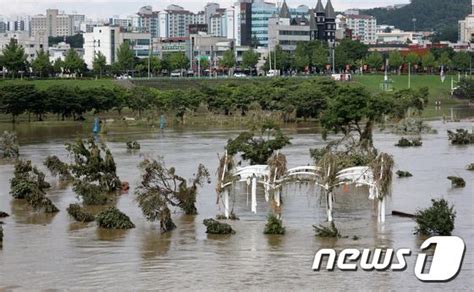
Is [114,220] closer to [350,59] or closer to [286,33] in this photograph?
[350,59]

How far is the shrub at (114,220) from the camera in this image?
27.8 metres

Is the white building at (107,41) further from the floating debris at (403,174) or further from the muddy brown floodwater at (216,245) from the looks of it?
the floating debris at (403,174)

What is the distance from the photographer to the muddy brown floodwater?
21797mm

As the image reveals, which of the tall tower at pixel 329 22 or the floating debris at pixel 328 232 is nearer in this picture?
the floating debris at pixel 328 232

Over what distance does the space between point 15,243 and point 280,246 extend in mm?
6346

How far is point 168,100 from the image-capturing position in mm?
75500

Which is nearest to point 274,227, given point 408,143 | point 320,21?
point 408,143

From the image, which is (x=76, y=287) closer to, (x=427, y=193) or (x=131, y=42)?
(x=427, y=193)

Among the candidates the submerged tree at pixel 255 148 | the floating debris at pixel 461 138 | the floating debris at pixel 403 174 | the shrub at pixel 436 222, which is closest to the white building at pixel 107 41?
the floating debris at pixel 461 138

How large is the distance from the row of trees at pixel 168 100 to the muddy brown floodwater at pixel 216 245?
32.4m

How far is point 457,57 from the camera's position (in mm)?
128250

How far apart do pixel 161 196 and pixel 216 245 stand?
3.63 metres

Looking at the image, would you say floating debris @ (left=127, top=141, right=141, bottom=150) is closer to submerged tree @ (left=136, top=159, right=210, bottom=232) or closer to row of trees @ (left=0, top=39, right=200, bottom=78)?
submerged tree @ (left=136, top=159, right=210, bottom=232)

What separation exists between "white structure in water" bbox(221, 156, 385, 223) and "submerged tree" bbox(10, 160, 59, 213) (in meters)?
5.26
